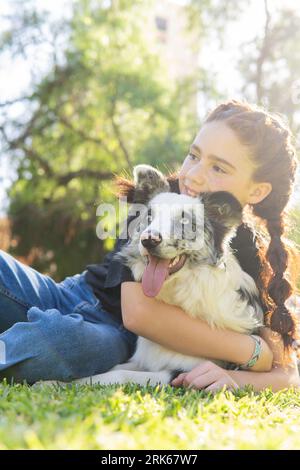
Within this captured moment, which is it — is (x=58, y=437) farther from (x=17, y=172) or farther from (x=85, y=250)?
(x=17, y=172)

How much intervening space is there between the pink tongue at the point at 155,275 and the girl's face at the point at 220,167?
605 mm

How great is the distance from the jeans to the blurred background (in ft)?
33.2

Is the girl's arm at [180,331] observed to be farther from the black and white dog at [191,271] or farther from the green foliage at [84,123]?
the green foliage at [84,123]

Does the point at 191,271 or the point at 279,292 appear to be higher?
the point at 191,271

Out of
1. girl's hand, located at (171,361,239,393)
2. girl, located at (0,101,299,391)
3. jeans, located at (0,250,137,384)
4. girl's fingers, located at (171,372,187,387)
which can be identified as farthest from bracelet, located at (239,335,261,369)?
jeans, located at (0,250,137,384)

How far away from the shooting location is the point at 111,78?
15078 mm

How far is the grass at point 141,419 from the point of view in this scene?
2049mm

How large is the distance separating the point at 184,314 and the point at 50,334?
0.83 m

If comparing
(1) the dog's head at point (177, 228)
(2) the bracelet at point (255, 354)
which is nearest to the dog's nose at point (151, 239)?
(1) the dog's head at point (177, 228)

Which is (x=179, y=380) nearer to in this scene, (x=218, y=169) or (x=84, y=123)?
(x=218, y=169)

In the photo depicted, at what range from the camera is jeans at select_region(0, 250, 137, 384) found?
11.6 ft

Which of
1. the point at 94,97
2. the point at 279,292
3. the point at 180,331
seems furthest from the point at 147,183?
the point at 94,97

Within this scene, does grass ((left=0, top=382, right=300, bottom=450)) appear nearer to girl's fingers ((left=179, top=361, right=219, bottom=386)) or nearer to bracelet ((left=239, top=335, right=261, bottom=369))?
girl's fingers ((left=179, top=361, right=219, bottom=386))

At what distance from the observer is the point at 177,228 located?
137 inches
